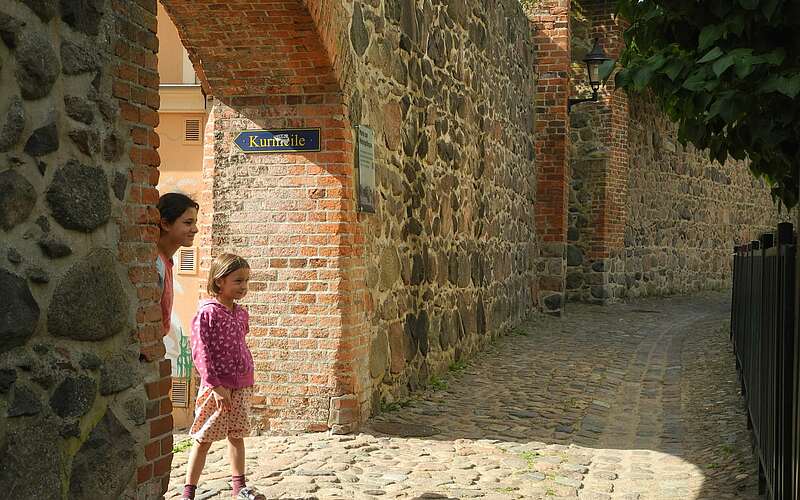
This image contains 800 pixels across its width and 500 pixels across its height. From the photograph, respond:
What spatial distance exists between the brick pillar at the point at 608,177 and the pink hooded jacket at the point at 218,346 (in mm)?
13236

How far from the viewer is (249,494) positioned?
4547mm

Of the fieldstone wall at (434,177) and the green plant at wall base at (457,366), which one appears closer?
the fieldstone wall at (434,177)

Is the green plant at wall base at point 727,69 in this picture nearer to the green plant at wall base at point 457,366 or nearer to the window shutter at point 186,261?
the green plant at wall base at point 457,366

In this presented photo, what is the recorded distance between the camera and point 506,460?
227 inches

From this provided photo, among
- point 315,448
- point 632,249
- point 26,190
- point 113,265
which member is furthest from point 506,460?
point 632,249

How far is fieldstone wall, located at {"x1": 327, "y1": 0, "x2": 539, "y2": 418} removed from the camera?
674 centimetres

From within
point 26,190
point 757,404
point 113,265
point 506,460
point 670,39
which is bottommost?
point 506,460

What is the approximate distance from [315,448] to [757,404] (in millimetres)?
2682

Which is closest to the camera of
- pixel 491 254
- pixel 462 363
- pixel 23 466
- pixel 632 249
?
pixel 23 466

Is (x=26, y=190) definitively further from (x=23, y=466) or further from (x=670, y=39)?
(x=670, y=39)

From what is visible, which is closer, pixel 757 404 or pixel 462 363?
pixel 757 404

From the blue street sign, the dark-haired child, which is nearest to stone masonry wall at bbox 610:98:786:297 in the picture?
the blue street sign

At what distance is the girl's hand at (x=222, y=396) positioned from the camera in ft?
14.7

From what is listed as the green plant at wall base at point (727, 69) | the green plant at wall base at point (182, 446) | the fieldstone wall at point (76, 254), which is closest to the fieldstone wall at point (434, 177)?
the green plant at wall base at point (182, 446)
